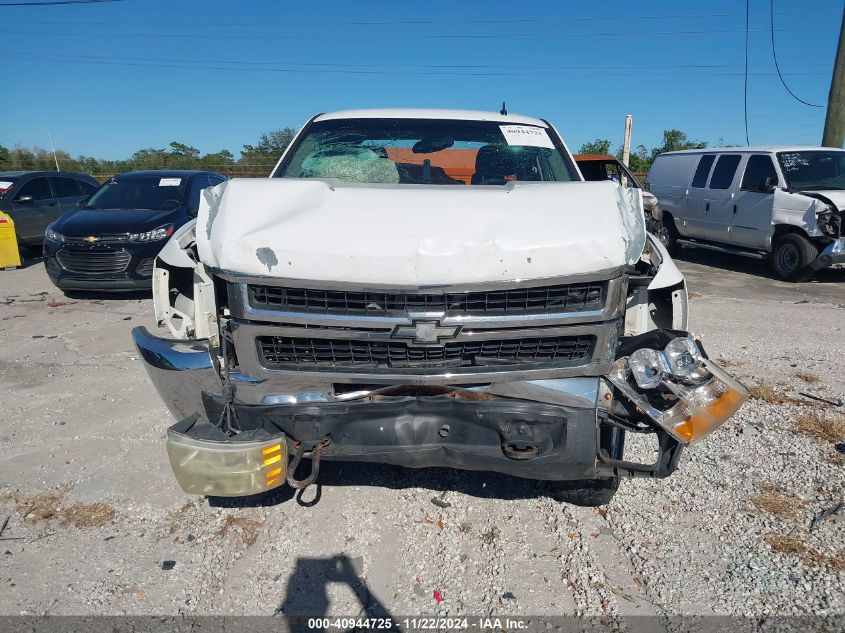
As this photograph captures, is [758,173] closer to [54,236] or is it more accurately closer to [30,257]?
[54,236]

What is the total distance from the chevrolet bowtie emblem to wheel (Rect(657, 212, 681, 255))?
1059cm

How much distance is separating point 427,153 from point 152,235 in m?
5.24

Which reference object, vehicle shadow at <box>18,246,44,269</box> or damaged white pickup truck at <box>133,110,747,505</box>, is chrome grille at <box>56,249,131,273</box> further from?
damaged white pickup truck at <box>133,110,747,505</box>

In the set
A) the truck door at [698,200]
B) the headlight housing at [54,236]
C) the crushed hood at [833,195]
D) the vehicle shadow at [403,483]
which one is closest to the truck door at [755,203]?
the crushed hood at [833,195]

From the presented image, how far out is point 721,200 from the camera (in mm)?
10625

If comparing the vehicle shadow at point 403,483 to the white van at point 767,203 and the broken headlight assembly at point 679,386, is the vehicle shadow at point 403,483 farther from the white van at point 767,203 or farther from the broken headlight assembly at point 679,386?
the white van at point 767,203

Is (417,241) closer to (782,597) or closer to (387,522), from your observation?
(387,522)

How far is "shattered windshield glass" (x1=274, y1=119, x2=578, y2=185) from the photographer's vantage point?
3.93 m

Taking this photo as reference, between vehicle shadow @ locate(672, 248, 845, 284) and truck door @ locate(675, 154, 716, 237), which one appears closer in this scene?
vehicle shadow @ locate(672, 248, 845, 284)

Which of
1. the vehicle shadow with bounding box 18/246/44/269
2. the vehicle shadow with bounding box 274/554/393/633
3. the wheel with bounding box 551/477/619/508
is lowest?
the vehicle shadow with bounding box 18/246/44/269

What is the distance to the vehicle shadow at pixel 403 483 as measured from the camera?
11.3 feet

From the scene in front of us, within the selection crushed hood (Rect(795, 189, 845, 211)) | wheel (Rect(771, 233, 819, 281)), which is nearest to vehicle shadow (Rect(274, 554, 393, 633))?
wheel (Rect(771, 233, 819, 281))

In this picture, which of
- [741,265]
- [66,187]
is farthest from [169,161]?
[741,265]

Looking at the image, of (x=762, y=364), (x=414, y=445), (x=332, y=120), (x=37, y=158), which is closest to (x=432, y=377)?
(x=414, y=445)
